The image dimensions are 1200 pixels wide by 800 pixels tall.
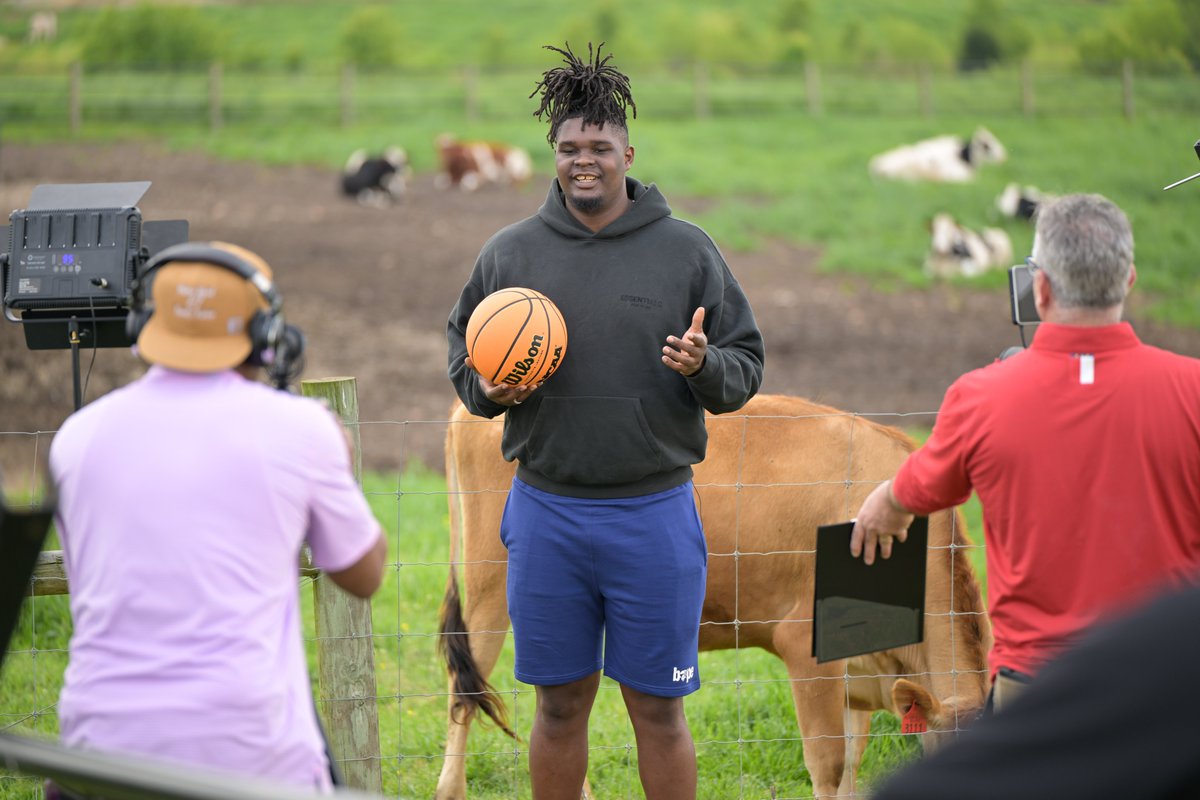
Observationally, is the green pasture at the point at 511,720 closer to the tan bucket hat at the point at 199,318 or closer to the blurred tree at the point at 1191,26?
the tan bucket hat at the point at 199,318

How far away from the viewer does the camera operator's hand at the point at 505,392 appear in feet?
11.7

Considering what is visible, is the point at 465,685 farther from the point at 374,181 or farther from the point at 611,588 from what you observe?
the point at 374,181

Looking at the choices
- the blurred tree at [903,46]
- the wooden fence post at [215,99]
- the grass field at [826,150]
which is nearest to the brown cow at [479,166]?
the grass field at [826,150]

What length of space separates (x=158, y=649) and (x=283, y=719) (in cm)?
29

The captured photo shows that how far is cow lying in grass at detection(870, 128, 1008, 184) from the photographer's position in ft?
66.9

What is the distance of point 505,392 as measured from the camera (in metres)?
3.58

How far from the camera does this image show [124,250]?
3.99 m

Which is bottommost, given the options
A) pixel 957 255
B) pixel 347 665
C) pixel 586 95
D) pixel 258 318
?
pixel 347 665

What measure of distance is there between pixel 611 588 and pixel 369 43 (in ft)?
99.5

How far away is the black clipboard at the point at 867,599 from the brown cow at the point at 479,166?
17674 millimetres

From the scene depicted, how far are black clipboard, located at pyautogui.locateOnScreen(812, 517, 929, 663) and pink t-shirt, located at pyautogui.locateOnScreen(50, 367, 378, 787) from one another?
166 centimetres

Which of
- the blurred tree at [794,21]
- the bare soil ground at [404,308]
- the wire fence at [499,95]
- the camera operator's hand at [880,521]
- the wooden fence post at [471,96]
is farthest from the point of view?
the blurred tree at [794,21]

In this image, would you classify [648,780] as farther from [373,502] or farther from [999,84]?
[999,84]

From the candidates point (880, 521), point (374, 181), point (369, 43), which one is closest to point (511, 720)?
point (880, 521)
